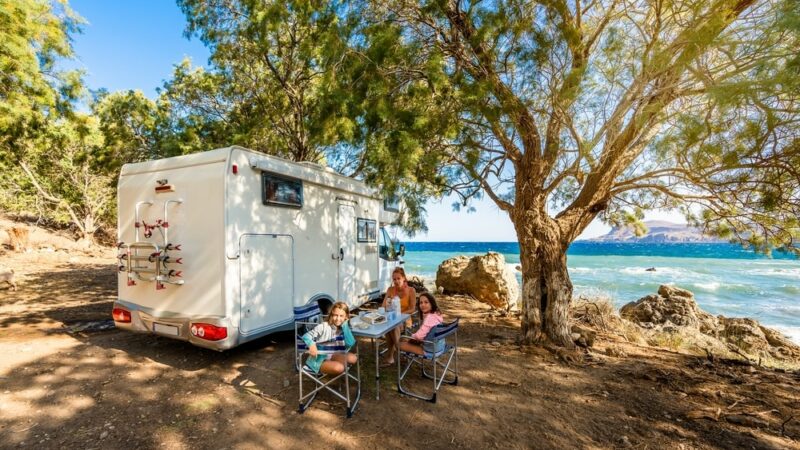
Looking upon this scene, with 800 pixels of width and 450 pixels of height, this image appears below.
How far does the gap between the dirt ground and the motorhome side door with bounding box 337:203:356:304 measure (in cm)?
137

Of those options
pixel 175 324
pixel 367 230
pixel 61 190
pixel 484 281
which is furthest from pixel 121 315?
pixel 61 190

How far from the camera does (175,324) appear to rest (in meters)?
4.47

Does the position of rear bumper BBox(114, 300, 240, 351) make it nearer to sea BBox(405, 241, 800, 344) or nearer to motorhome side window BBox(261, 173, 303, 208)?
motorhome side window BBox(261, 173, 303, 208)

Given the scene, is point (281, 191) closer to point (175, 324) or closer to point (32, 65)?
point (175, 324)

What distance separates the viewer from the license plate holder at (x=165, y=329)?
449 centimetres

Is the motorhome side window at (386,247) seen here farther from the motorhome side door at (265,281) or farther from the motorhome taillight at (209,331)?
the motorhome taillight at (209,331)

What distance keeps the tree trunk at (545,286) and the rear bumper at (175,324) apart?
14.4 ft

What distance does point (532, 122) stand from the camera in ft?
17.2

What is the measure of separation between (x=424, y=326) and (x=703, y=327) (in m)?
9.47

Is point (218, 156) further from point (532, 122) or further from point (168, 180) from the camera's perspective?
point (532, 122)

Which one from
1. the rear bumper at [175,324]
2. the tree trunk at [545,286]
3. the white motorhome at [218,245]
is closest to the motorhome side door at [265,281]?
the white motorhome at [218,245]

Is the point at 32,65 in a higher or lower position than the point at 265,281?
higher

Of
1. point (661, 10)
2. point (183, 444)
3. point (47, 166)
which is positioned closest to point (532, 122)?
point (661, 10)

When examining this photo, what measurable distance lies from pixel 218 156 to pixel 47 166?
22.3 metres
